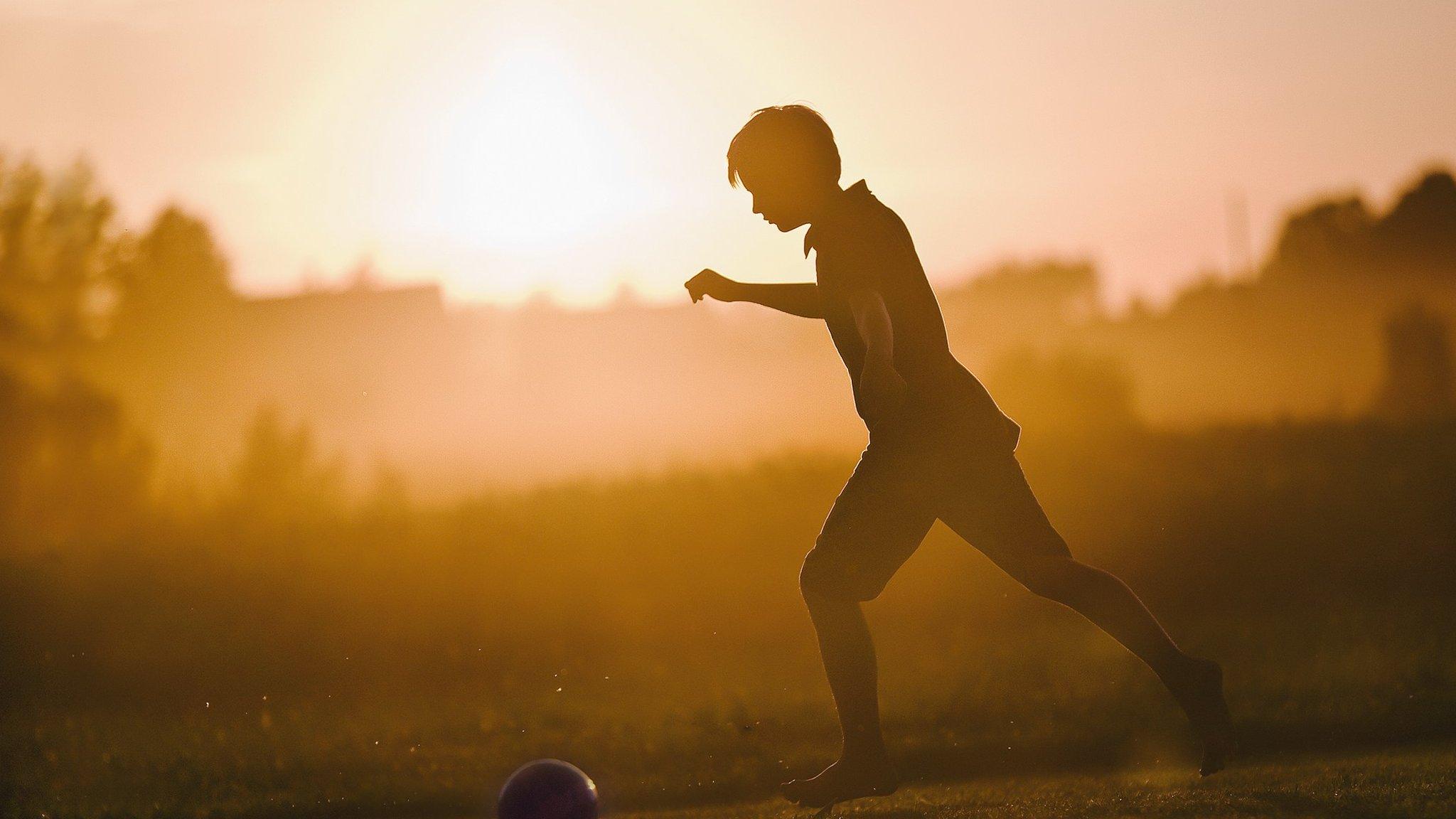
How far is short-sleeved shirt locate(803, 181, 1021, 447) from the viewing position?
5027mm

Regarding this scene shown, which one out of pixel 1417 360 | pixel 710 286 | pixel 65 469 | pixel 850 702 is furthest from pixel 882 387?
pixel 1417 360

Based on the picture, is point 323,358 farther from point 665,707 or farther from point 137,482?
point 665,707

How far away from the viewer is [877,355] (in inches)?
189

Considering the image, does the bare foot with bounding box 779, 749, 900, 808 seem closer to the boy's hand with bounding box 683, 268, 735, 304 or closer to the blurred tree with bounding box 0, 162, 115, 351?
the boy's hand with bounding box 683, 268, 735, 304

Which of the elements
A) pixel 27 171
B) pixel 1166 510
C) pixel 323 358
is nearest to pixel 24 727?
pixel 1166 510

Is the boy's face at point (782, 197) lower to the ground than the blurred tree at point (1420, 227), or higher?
lower

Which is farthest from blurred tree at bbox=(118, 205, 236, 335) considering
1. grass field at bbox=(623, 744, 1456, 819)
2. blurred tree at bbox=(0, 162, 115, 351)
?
grass field at bbox=(623, 744, 1456, 819)

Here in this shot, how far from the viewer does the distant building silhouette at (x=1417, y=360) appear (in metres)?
35.2

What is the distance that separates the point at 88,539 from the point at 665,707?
1358cm

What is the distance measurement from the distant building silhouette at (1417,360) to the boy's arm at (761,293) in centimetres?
3180

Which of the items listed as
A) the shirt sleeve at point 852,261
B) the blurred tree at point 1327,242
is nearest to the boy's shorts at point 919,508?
the shirt sleeve at point 852,261

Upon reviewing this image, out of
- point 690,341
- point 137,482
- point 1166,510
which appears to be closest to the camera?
point 1166,510

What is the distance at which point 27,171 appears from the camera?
2414 cm

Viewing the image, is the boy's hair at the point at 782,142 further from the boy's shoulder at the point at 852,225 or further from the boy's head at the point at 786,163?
the boy's shoulder at the point at 852,225
